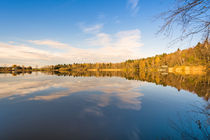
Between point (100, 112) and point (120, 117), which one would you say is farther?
point (100, 112)

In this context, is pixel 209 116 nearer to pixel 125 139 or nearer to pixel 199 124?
pixel 199 124

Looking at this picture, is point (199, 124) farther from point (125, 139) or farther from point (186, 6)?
point (186, 6)

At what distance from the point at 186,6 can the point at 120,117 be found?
5.93m

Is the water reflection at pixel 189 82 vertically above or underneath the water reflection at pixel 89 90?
above

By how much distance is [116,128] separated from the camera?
18.1 feet

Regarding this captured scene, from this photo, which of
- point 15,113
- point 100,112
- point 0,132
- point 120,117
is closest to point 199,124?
point 120,117

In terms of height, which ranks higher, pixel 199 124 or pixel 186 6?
pixel 186 6

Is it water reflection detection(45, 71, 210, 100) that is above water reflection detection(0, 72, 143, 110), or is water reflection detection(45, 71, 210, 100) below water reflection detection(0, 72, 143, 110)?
above

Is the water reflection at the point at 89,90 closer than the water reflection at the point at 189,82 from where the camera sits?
Yes

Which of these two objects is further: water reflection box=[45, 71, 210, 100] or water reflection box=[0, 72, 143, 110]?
water reflection box=[45, 71, 210, 100]

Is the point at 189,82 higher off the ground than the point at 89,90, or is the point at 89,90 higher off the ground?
the point at 189,82

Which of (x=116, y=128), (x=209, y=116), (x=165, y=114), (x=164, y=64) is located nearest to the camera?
(x=116, y=128)

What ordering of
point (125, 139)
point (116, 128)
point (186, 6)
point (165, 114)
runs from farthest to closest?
1. point (165, 114)
2. point (116, 128)
3. point (125, 139)
4. point (186, 6)

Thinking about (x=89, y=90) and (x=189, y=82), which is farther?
(x=189, y=82)
